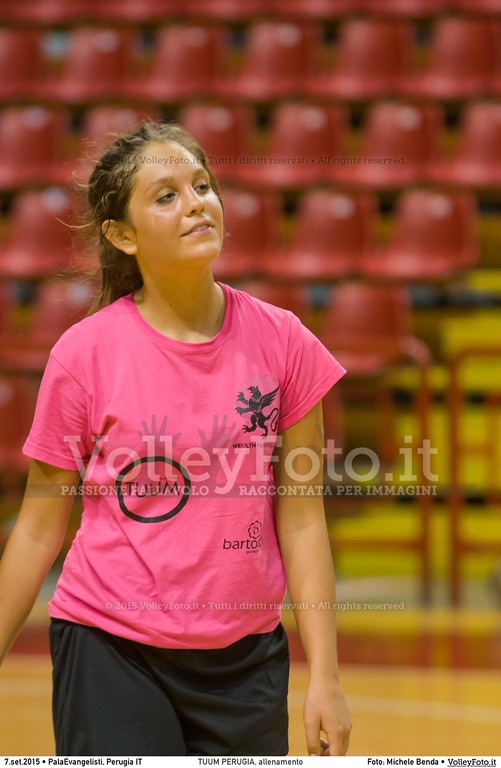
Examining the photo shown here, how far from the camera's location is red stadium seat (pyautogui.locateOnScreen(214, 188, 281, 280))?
5211mm

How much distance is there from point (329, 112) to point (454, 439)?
82.9 inches

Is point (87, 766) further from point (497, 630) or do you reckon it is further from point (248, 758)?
point (497, 630)

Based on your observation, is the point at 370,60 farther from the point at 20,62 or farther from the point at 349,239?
the point at 20,62

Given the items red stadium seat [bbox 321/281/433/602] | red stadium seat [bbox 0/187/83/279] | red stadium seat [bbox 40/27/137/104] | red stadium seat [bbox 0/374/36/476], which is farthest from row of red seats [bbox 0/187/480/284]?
red stadium seat [bbox 40/27/137/104]

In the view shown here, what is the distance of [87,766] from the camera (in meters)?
1.60

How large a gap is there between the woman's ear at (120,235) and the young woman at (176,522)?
0.13 ft

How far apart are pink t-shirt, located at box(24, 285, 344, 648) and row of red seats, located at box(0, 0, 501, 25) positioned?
5.10 metres

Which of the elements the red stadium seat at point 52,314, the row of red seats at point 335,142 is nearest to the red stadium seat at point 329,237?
the row of red seats at point 335,142

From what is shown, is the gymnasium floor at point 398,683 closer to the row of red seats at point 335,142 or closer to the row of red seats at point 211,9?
the row of red seats at point 335,142

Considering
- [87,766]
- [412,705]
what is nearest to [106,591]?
[87,766]

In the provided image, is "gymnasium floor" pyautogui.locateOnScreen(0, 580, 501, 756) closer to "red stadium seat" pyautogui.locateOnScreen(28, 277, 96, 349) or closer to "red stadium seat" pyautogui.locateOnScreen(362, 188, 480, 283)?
"red stadium seat" pyautogui.locateOnScreen(28, 277, 96, 349)

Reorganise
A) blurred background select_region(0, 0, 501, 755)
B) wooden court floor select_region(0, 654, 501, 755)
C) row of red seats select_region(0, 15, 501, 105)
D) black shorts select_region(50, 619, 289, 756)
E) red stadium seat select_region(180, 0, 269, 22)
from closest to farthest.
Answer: black shorts select_region(50, 619, 289, 756)
wooden court floor select_region(0, 654, 501, 755)
blurred background select_region(0, 0, 501, 755)
row of red seats select_region(0, 15, 501, 105)
red stadium seat select_region(180, 0, 269, 22)

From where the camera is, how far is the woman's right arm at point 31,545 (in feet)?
5.46

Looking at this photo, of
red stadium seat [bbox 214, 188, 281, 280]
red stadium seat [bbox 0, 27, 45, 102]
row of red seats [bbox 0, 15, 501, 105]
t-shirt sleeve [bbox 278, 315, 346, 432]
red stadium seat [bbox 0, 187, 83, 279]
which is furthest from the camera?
red stadium seat [bbox 0, 27, 45, 102]
